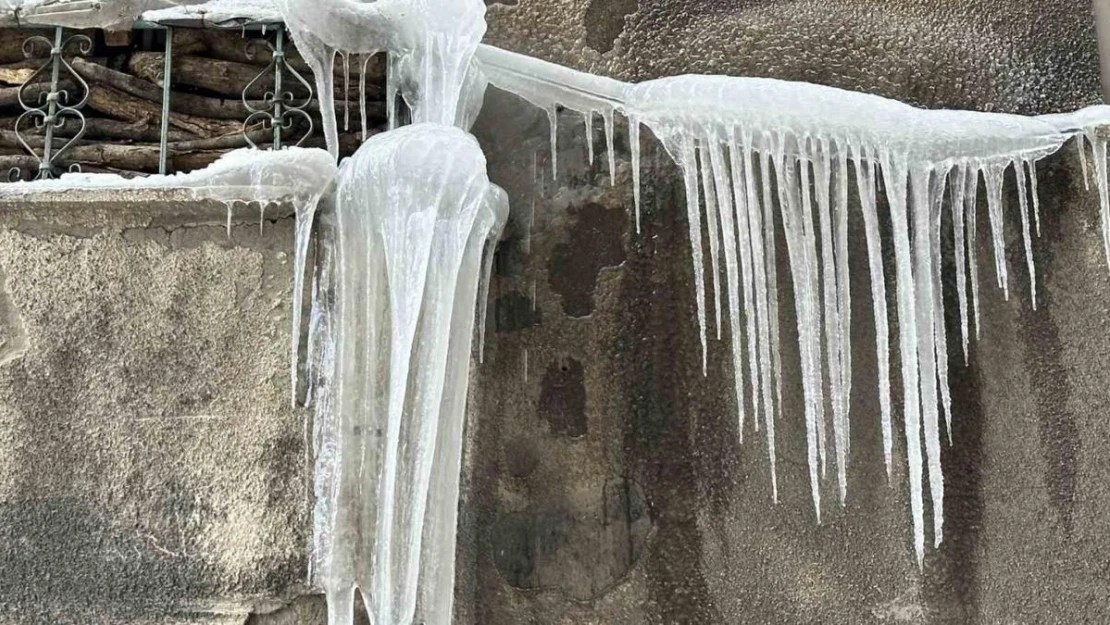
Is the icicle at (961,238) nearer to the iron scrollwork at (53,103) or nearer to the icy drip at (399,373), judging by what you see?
the icy drip at (399,373)

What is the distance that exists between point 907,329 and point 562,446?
1000mm

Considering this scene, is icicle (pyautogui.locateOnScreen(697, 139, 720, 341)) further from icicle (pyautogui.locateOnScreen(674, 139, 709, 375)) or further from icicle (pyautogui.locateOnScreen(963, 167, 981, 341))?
icicle (pyautogui.locateOnScreen(963, 167, 981, 341))

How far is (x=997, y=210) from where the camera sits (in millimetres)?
2645

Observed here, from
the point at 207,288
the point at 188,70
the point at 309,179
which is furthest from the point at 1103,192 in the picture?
the point at 188,70

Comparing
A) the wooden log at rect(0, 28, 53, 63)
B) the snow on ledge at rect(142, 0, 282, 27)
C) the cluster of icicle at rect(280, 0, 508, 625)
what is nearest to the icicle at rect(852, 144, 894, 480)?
the cluster of icicle at rect(280, 0, 508, 625)

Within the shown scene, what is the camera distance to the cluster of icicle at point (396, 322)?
2.29 meters

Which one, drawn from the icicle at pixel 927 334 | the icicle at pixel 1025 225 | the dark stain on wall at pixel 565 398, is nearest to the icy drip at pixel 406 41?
the dark stain on wall at pixel 565 398

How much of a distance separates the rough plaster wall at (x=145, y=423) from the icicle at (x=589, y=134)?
0.90m

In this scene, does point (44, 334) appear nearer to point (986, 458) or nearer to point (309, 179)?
point (309, 179)

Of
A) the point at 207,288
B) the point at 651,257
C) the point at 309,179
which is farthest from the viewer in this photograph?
the point at 651,257

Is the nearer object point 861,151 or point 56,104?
point 861,151

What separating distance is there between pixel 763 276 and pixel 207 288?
1546 millimetres

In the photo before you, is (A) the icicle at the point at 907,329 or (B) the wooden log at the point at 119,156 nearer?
(A) the icicle at the point at 907,329

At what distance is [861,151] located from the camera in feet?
8.38
